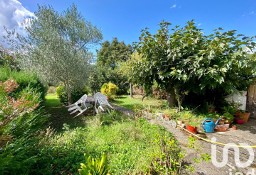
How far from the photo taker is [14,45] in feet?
28.1

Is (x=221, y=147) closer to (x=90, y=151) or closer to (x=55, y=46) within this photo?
(x=90, y=151)

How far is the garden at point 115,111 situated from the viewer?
9.96ft

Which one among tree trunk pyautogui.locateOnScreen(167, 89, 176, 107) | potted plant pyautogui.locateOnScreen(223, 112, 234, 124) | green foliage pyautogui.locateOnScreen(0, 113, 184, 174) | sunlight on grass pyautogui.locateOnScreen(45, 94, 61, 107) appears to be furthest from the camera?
sunlight on grass pyautogui.locateOnScreen(45, 94, 61, 107)

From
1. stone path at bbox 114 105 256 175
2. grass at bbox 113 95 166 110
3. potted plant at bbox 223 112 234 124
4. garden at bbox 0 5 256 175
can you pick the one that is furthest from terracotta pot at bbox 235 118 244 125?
grass at bbox 113 95 166 110

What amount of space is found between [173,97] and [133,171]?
20.2ft

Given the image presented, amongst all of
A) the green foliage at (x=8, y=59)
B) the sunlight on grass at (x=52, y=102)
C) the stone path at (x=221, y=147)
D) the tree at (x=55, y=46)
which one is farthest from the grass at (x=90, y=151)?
the sunlight on grass at (x=52, y=102)

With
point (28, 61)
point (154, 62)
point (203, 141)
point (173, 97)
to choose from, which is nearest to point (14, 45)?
point (28, 61)

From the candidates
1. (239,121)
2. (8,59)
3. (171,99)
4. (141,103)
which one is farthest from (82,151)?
(8,59)

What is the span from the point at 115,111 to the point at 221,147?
491cm

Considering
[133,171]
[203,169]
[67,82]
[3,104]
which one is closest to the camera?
[3,104]

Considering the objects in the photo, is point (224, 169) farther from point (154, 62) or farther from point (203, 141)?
point (154, 62)

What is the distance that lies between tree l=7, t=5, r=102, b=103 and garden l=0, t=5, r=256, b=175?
0.05 metres

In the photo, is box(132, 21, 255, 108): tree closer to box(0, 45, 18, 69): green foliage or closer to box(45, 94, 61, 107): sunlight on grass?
box(45, 94, 61, 107): sunlight on grass

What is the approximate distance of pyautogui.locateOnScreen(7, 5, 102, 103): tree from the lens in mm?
8219
